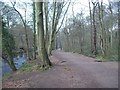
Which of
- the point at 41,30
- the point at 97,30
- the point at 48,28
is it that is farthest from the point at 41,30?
the point at 97,30

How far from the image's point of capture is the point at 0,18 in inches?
938

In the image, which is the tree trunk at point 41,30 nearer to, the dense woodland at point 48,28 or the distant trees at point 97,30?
the dense woodland at point 48,28

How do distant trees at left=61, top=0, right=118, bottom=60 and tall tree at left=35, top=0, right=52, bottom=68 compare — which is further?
distant trees at left=61, top=0, right=118, bottom=60

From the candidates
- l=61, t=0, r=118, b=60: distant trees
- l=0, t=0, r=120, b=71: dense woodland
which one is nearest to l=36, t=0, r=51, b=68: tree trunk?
l=0, t=0, r=120, b=71: dense woodland

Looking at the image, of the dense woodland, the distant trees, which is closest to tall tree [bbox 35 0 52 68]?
the dense woodland

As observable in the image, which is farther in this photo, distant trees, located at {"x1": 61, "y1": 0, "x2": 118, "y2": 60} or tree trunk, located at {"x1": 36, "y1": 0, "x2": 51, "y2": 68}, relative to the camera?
distant trees, located at {"x1": 61, "y1": 0, "x2": 118, "y2": 60}

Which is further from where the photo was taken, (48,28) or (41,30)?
(48,28)

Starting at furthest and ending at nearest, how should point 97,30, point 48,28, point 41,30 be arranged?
point 97,30 → point 48,28 → point 41,30

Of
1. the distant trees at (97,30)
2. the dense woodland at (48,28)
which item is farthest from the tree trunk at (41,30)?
the distant trees at (97,30)

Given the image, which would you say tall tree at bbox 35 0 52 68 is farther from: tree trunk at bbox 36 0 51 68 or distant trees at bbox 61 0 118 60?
distant trees at bbox 61 0 118 60

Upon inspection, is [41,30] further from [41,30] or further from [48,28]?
[48,28]

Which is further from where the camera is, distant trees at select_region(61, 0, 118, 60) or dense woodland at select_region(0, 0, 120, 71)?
distant trees at select_region(61, 0, 118, 60)

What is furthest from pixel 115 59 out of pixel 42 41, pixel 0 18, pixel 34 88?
pixel 34 88

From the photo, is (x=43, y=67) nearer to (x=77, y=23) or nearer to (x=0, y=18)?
(x=0, y=18)
